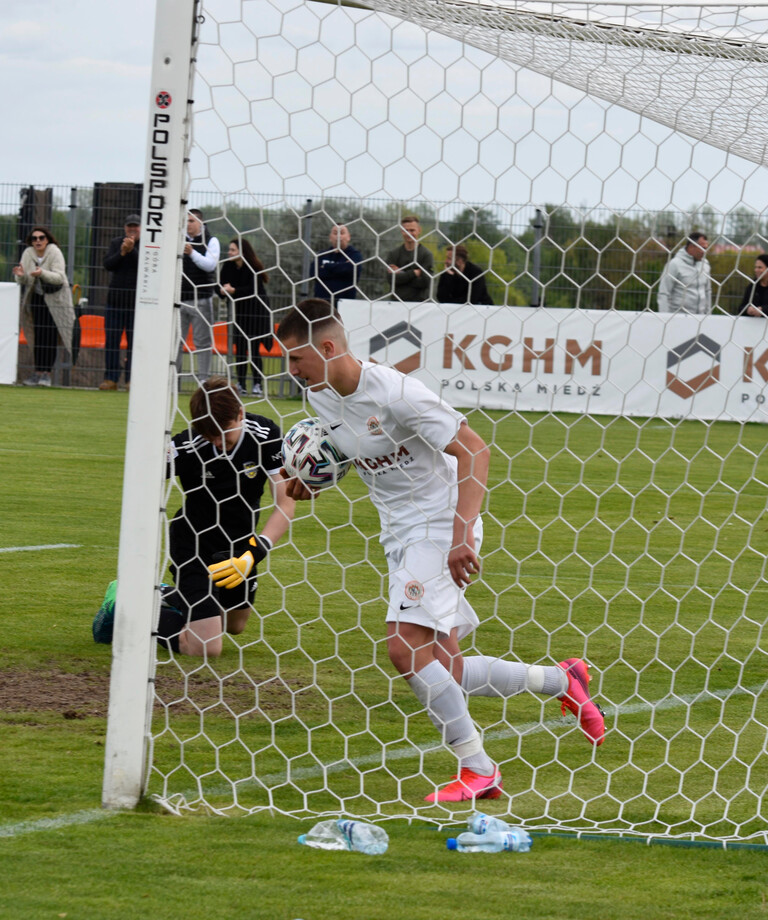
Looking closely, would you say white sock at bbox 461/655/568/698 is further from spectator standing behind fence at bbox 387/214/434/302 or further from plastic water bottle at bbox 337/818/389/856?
spectator standing behind fence at bbox 387/214/434/302

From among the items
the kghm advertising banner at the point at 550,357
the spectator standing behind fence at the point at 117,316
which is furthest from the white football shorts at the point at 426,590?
the spectator standing behind fence at the point at 117,316

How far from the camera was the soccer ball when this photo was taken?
13.7 feet

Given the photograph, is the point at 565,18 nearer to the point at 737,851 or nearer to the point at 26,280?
the point at 737,851

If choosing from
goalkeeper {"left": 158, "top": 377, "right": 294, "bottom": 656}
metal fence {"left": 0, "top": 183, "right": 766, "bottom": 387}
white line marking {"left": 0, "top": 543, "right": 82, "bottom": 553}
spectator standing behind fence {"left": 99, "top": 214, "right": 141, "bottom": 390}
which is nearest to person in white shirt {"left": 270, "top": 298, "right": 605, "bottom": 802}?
metal fence {"left": 0, "top": 183, "right": 766, "bottom": 387}

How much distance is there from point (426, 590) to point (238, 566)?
103cm

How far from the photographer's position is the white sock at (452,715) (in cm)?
364

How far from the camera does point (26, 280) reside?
680 inches

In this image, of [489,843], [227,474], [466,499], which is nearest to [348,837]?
[489,843]

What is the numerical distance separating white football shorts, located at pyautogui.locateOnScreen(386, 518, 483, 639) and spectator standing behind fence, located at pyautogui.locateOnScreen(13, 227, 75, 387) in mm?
14184

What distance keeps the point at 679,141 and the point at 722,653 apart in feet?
7.75

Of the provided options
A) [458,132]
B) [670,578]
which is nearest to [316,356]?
[458,132]

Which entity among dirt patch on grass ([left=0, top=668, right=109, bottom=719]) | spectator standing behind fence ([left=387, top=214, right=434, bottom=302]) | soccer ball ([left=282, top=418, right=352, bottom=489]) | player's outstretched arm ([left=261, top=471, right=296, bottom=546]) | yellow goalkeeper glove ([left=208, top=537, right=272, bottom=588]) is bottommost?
dirt patch on grass ([left=0, top=668, right=109, bottom=719])

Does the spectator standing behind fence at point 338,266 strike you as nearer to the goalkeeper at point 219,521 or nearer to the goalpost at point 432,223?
the goalpost at point 432,223

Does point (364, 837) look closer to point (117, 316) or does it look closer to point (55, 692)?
point (55, 692)
